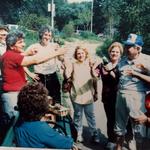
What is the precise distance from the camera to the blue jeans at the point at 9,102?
273 centimetres

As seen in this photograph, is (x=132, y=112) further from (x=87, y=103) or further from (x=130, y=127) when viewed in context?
(x=87, y=103)

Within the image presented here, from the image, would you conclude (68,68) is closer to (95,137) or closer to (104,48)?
(104,48)

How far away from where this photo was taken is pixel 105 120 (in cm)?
272

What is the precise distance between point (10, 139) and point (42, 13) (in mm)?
757

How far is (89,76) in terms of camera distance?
269 cm

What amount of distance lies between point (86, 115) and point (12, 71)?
1.68 ft

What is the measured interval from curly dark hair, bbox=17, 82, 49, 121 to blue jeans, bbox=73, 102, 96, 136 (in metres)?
0.66

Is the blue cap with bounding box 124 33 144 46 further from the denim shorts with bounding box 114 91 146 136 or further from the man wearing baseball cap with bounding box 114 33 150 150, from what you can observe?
the denim shorts with bounding box 114 91 146 136

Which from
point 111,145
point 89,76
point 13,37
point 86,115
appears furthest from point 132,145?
point 13,37

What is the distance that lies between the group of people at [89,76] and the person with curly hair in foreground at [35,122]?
15.4 inches

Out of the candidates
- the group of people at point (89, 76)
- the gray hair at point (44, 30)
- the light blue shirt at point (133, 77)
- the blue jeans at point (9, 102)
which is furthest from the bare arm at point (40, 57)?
the light blue shirt at point (133, 77)

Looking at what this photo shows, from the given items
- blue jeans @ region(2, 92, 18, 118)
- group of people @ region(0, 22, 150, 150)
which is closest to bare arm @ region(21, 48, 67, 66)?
group of people @ region(0, 22, 150, 150)

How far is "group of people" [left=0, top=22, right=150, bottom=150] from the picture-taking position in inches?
102

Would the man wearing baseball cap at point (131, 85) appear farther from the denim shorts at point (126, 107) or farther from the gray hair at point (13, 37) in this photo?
the gray hair at point (13, 37)
